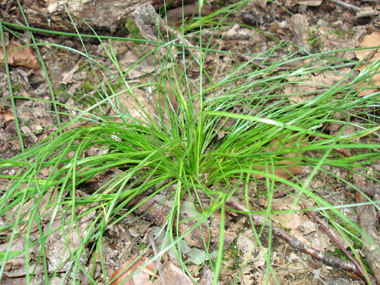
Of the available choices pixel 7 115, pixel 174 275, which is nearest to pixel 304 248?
pixel 174 275

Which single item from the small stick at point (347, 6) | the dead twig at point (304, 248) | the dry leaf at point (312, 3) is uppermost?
the dry leaf at point (312, 3)

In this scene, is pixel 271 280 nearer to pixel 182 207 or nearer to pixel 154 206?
pixel 182 207

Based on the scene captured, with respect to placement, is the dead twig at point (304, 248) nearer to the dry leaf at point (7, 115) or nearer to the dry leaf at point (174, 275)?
the dry leaf at point (174, 275)

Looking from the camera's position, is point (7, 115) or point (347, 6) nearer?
point (7, 115)

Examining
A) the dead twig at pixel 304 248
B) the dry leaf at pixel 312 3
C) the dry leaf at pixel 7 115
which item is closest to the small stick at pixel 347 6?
the dry leaf at pixel 312 3

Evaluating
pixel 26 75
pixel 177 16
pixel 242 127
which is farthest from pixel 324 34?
pixel 26 75

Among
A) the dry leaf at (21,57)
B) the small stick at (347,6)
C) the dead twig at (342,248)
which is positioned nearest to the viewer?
the dead twig at (342,248)

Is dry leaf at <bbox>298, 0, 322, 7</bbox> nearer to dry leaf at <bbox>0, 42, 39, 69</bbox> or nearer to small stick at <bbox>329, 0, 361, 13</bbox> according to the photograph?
small stick at <bbox>329, 0, 361, 13</bbox>

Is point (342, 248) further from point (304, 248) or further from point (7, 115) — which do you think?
point (7, 115)

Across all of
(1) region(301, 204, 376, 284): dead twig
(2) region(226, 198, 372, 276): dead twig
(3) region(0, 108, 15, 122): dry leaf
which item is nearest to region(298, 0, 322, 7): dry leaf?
(1) region(301, 204, 376, 284): dead twig
